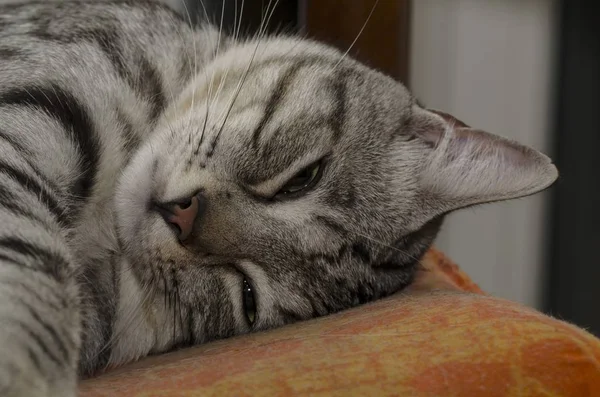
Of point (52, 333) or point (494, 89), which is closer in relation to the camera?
Result: point (52, 333)

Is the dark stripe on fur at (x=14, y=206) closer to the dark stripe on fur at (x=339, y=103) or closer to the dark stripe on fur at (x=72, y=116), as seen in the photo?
the dark stripe on fur at (x=72, y=116)

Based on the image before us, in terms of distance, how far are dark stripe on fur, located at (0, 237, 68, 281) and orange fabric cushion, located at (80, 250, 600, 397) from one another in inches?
8.7

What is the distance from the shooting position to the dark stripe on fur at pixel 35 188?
1.44m

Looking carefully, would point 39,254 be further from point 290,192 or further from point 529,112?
point 529,112

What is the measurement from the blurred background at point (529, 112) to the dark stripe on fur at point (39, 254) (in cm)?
256

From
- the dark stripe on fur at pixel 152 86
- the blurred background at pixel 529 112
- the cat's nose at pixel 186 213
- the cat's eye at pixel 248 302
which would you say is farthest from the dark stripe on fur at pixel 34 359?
the blurred background at pixel 529 112

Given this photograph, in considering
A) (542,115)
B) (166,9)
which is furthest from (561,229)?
(166,9)

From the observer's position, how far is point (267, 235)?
5.33 feet

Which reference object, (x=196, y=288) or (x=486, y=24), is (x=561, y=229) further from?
(x=196, y=288)

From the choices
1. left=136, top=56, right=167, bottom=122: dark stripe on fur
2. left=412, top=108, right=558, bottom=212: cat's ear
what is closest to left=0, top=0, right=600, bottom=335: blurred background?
left=412, top=108, right=558, bottom=212: cat's ear

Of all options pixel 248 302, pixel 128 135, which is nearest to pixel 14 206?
pixel 128 135

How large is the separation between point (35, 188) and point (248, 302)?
535mm

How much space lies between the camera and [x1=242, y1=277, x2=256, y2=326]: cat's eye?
169cm

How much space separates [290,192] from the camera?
5.53 ft
